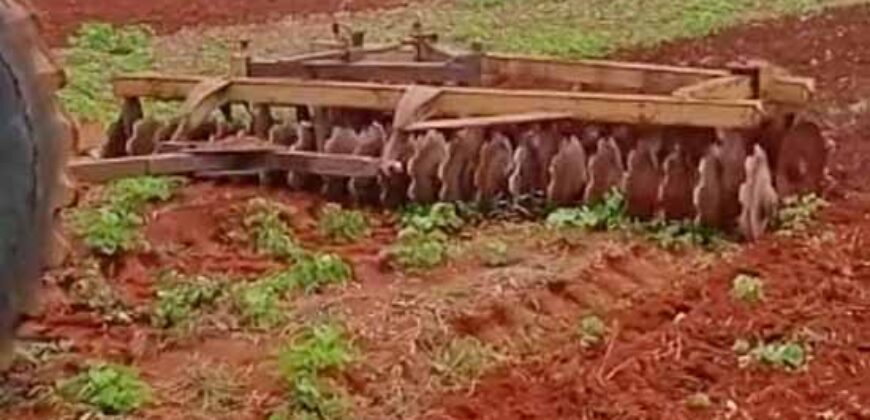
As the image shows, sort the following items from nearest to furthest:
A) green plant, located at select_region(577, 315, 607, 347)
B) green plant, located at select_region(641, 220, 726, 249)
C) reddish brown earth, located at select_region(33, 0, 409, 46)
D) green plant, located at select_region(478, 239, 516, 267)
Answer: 1. green plant, located at select_region(577, 315, 607, 347)
2. green plant, located at select_region(478, 239, 516, 267)
3. green plant, located at select_region(641, 220, 726, 249)
4. reddish brown earth, located at select_region(33, 0, 409, 46)

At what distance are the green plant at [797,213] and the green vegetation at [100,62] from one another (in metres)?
4.58

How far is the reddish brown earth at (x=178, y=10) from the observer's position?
19578 mm

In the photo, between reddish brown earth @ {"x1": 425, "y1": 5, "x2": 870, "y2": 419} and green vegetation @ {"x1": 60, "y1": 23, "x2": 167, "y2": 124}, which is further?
green vegetation @ {"x1": 60, "y1": 23, "x2": 167, "y2": 124}

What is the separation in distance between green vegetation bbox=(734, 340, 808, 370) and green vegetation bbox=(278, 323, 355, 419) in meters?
1.23

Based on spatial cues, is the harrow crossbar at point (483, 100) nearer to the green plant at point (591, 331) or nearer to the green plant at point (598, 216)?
the green plant at point (598, 216)

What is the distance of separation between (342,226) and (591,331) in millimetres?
2051

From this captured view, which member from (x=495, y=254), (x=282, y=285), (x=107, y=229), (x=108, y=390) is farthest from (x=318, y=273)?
(x=108, y=390)

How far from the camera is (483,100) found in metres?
9.41

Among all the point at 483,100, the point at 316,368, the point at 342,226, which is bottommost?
the point at 342,226

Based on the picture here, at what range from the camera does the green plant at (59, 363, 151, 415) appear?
5922 millimetres

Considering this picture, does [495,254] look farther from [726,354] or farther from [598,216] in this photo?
[726,354]

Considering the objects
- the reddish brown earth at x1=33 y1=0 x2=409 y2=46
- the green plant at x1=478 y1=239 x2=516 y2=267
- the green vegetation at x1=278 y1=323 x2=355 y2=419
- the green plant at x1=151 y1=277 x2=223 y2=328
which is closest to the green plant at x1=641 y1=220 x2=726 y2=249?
the green plant at x1=478 y1=239 x2=516 y2=267

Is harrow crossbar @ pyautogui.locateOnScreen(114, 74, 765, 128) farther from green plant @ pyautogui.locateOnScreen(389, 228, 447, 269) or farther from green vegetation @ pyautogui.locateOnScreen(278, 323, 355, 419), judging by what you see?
green vegetation @ pyautogui.locateOnScreen(278, 323, 355, 419)

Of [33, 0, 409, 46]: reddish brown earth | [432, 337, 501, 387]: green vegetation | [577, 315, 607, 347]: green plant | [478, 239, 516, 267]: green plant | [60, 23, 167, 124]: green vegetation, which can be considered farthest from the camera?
[33, 0, 409, 46]: reddish brown earth
